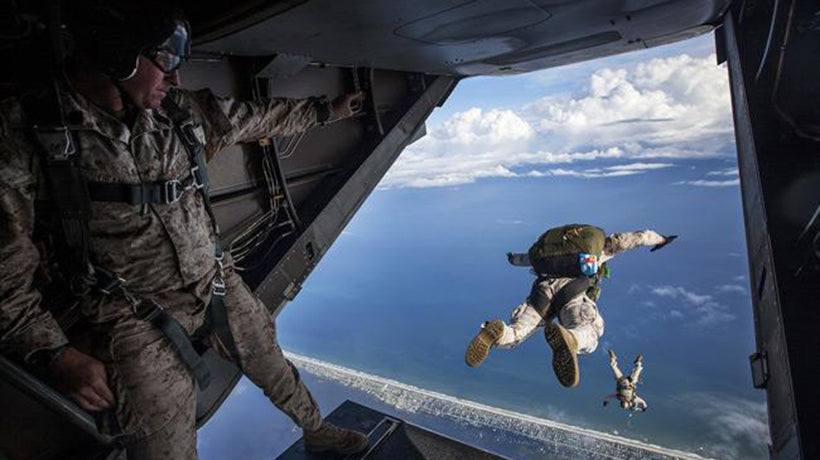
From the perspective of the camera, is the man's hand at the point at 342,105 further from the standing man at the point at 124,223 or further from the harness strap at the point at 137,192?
the harness strap at the point at 137,192

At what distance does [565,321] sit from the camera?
142 inches

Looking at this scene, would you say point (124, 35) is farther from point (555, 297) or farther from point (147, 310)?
point (555, 297)

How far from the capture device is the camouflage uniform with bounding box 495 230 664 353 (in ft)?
11.3

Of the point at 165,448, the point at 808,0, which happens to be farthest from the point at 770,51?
the point at 165,448

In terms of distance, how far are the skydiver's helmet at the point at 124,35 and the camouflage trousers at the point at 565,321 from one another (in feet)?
9.51

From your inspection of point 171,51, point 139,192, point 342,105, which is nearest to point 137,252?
point 139,192

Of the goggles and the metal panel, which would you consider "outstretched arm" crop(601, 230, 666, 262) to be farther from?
the goggles

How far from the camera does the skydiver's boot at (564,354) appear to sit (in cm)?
300

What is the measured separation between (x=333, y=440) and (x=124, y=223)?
209 cm

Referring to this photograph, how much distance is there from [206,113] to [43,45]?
69 cm

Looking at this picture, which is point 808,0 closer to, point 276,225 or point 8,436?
point 276,225

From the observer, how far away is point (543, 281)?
3936mm

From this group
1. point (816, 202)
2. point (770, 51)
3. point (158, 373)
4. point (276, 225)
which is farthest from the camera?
point (276, 225)

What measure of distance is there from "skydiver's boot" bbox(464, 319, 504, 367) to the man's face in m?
2.65
